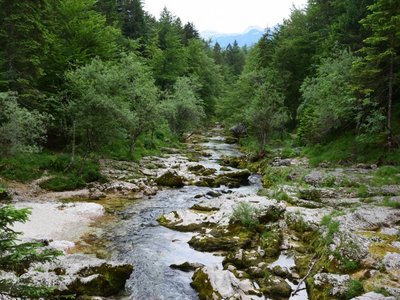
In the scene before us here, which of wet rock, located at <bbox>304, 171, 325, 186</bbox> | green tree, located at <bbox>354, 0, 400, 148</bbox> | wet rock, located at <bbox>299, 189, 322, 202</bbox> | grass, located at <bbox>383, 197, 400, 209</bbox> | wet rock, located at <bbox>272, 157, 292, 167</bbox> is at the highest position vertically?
green tree, located at <bbox>354, 0, 400, 148</bbox>

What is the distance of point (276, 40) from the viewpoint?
6731cm

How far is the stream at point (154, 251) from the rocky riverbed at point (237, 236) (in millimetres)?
49

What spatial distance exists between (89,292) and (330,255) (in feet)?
30.5

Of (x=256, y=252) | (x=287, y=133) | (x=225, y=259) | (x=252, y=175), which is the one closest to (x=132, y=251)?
(x=225, y=259)

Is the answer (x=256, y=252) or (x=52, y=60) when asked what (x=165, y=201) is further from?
(x=52, y=60)

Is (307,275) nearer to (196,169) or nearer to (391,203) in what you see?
(391,203)

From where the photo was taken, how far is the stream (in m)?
13.3

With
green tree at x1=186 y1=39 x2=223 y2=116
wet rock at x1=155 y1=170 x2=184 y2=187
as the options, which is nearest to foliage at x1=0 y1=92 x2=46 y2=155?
wet rock at x1=155 y1=170 x2=184 y2=187

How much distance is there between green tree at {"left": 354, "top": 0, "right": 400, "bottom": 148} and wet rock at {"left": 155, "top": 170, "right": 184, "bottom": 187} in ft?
56.5

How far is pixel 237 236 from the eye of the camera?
58.0ft

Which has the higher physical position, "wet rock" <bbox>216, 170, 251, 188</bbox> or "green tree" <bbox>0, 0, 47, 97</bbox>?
"green tree" <bbox>0, 0, 47, 97</bbox>

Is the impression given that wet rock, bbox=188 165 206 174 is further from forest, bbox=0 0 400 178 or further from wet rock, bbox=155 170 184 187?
forest, bbox=0 0 400 178

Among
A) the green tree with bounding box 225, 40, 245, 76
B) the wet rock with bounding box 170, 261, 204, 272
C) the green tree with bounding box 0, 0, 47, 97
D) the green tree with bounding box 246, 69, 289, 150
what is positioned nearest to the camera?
the wet rock with bounding box 170, 261, 204, 272

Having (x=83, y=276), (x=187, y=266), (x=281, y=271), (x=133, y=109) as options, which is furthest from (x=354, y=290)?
(x=133, y=109)
